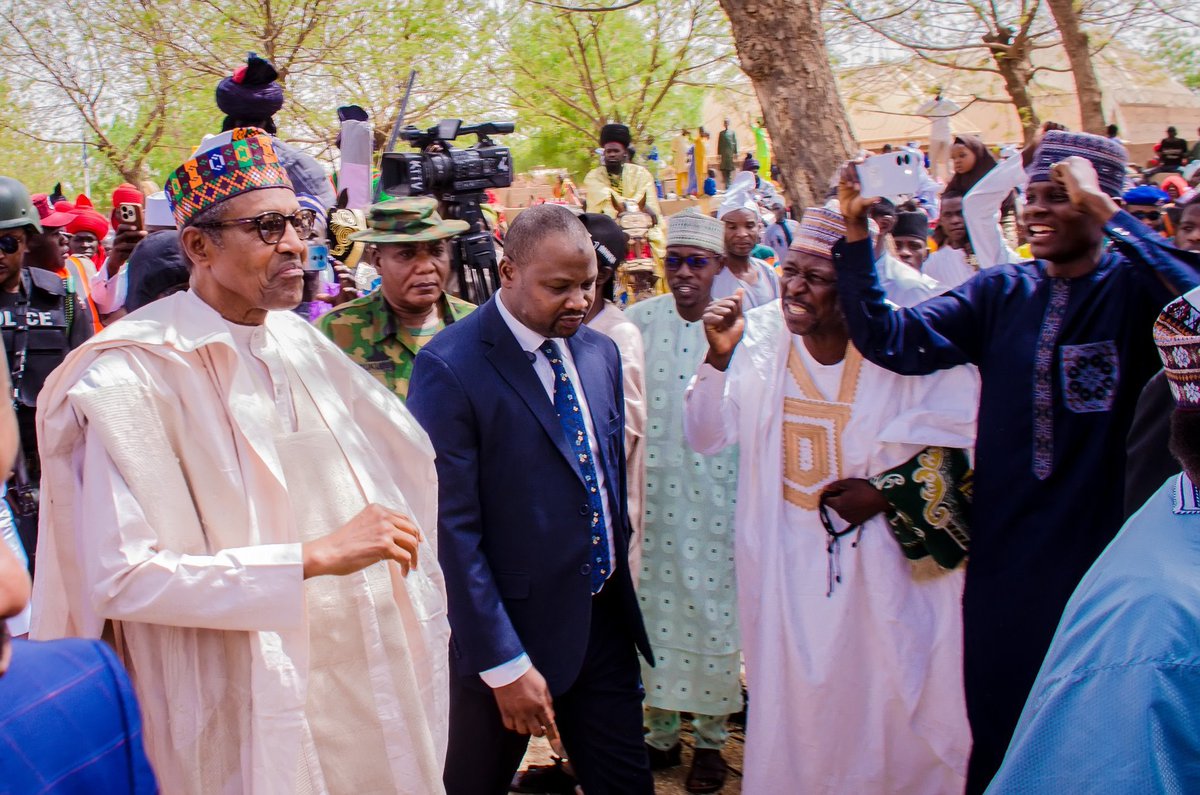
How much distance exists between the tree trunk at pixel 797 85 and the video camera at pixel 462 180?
77.2 inches

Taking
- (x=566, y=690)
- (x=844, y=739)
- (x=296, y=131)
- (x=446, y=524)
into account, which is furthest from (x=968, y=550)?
(x=296, y=131)

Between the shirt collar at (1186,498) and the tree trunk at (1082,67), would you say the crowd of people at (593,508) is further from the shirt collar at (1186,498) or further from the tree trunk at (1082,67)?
the tree trunk at (1082,67)

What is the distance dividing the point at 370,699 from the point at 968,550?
2.01m

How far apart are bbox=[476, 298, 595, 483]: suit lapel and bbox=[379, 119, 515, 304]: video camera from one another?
1.68 metres

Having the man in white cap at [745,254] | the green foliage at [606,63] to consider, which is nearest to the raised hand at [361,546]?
the man in white cap at [745,254]

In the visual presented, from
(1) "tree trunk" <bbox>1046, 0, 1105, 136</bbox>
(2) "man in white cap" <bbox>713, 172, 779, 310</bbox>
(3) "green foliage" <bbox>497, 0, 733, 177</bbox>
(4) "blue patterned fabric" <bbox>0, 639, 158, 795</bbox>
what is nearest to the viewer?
(4) "blue patterned fabric" <bbox>0, 639, 158, 795</bbox>

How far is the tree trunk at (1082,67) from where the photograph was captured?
43.6 ft

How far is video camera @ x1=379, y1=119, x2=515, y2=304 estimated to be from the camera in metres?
4.76

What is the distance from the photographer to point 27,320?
4.54 m

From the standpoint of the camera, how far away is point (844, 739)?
3.80 m

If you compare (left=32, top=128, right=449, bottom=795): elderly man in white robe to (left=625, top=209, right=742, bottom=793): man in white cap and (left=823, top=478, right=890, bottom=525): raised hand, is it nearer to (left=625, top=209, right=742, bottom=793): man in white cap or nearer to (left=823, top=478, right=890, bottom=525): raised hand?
(left=823, top=478, right=890, bottom=525): raised hand

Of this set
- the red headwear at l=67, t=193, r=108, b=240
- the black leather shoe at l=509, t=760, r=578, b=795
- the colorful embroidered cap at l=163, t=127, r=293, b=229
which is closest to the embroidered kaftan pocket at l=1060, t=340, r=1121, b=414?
the colorful embroidered cap at l=163, t=127, r=293, b=229

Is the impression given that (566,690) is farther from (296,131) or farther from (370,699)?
Result: (296,131)

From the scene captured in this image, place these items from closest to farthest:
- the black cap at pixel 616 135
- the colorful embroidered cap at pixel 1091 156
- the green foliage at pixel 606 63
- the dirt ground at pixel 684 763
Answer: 1. the colorful embroidered cap at pixel 1091 156
2. the dirt ground at pixel 684 763
3. the black cap at pixel 616 135
4. the green foliage at pixel 606 63
